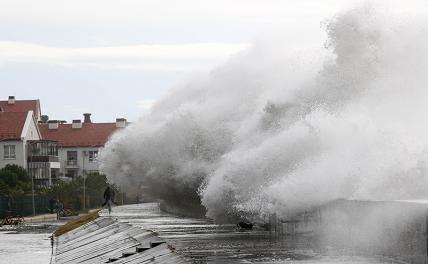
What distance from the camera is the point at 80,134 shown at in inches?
5231

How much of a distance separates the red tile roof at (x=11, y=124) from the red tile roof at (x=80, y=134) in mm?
23761

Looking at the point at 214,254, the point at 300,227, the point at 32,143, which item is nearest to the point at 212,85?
the point at 300,227

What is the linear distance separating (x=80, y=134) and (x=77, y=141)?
1.65 metres

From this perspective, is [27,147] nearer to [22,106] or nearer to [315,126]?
[22,106]

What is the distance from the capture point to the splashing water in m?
22.5

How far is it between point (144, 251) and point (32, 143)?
85184 millimetres

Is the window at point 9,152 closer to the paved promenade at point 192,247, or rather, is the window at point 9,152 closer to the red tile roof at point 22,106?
the red tile roof at point 22,106

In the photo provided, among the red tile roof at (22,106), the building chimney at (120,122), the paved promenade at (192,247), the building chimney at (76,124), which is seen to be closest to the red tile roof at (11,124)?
the red tile roof at (22,106)

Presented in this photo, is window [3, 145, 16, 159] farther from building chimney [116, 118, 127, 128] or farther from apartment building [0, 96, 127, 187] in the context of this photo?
building chimney [116, 118, 127, 128]

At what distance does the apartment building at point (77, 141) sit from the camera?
A: 128875 millimetres

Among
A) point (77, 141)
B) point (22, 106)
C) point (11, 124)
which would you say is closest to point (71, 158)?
point (77, 141)

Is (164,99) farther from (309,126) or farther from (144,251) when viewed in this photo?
(144,251)

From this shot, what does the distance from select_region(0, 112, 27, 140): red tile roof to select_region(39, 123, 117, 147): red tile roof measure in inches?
935

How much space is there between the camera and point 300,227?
77.3 feet
